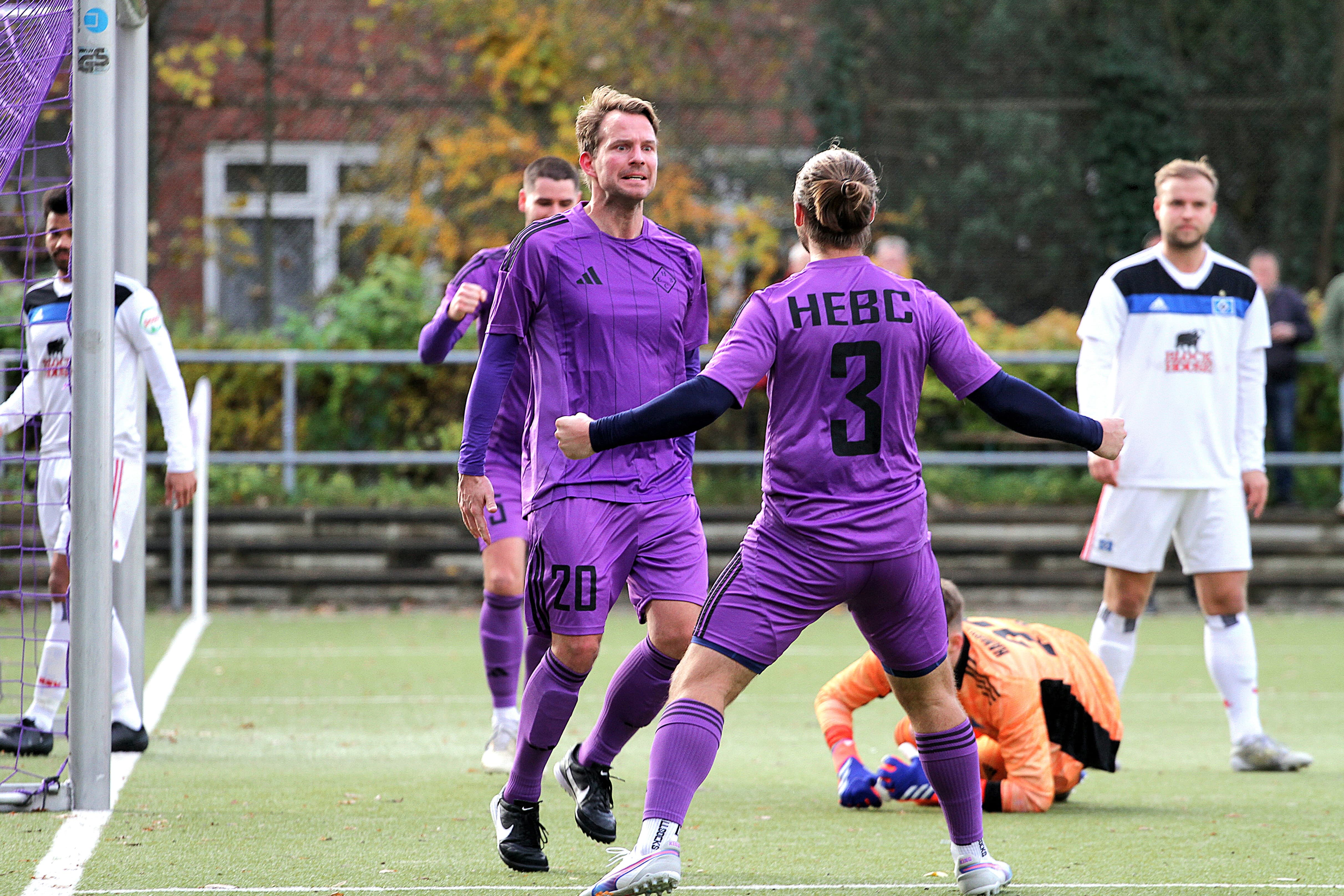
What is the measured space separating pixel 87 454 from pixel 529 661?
65.4 inches

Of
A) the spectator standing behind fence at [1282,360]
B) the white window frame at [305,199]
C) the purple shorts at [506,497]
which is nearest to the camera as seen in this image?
the purple shorts at [506,497]

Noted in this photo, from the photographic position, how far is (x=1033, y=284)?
14.8 metres

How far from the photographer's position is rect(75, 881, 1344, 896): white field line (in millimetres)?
4195

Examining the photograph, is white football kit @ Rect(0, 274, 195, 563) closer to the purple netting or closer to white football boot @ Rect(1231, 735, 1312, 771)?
the purple netting

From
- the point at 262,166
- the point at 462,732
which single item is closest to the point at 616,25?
the point at 262,166

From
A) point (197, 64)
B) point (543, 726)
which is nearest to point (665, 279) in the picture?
point (543, 726)

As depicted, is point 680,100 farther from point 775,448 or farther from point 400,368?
point 775,448

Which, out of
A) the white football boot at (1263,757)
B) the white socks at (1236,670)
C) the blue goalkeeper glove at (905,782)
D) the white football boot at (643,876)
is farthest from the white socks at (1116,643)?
the white football boot at (643,876)

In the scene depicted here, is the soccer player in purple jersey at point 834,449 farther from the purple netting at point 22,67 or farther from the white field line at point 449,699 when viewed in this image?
the white field line at point 449,699

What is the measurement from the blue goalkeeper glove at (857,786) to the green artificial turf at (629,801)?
2.6 inches

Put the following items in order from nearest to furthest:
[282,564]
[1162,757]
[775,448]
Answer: [775,448], [1162,757], [282,564]

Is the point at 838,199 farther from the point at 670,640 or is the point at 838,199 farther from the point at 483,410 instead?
the point at 670,640

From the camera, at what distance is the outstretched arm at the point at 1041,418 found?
13.2ft

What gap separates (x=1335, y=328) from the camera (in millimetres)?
12602
